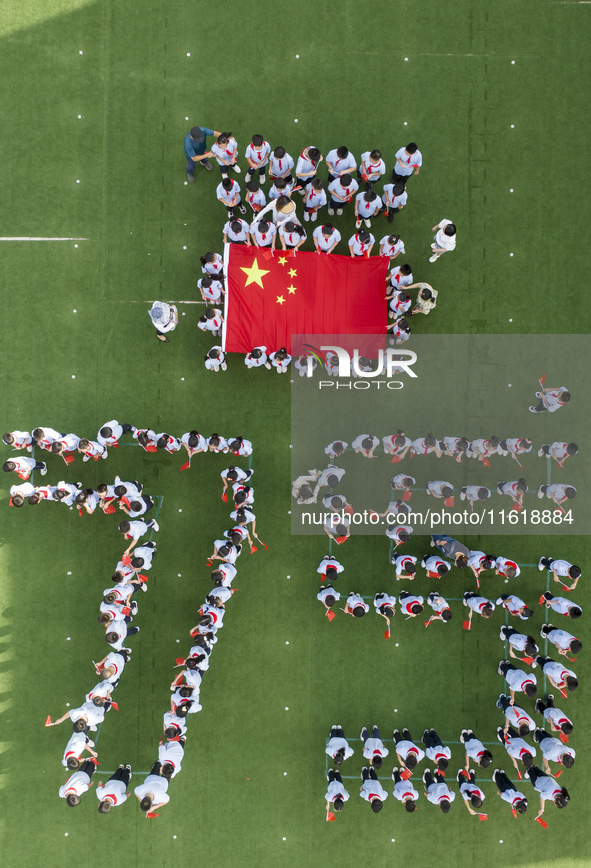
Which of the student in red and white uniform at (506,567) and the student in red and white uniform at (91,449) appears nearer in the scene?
the student in red and white uniform at (91,449)

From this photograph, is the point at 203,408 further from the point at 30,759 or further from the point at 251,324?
the point at 30,759

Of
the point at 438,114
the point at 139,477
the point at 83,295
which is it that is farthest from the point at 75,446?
the point at 438,114

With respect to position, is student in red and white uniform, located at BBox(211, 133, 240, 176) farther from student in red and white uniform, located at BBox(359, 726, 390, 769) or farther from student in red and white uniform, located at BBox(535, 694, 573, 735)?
student in red and white uniform, located at BBox(535, 694, 573, 735)

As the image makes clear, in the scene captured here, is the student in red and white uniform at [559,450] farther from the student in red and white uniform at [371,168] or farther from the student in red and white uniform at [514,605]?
the student in red and white uniform at [371,168]

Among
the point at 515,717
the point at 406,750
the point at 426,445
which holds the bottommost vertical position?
the point at 406,750

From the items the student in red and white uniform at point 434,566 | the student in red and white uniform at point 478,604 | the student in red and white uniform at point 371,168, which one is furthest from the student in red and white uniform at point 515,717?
the student in red and white uniform at point 371,168

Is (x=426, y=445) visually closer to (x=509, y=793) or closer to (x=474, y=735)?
(x=474, y=735)

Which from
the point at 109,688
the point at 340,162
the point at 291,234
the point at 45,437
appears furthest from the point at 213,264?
the point at 109,688
